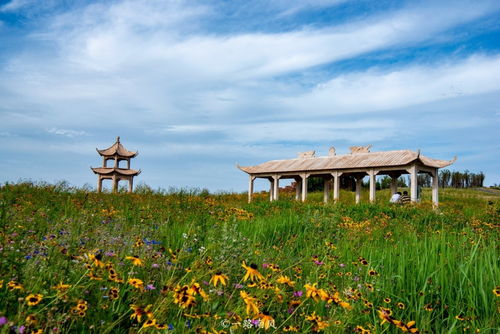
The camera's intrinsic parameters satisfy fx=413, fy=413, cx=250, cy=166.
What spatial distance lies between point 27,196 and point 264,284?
11810mm

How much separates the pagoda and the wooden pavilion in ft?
38.3

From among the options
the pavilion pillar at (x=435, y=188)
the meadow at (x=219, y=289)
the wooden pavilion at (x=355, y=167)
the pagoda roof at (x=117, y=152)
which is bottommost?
the meadow at (x=219, y=289)

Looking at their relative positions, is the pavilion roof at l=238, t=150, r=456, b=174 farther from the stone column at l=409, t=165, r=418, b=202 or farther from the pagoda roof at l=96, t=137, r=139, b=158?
the pagoda roof at l=96, t=137, r=139, b=158

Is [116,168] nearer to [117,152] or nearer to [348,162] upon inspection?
[117,152]

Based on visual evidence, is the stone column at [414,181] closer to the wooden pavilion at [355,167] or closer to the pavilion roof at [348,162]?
the wooden pavilion at [355,167]

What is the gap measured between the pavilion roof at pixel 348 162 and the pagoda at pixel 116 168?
11.7m

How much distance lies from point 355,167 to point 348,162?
1.05m

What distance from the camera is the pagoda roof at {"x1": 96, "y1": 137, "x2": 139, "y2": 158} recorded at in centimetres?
3553

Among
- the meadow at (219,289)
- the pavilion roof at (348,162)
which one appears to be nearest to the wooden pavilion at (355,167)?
the pavilion roof at (348,162)

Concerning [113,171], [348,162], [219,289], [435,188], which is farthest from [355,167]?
[113,171]

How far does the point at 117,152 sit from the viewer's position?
117 ft

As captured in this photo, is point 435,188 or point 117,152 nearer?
point 435,188

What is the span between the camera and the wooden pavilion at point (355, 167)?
20984 mm

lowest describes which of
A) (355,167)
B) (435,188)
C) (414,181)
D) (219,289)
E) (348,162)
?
(219,289)
